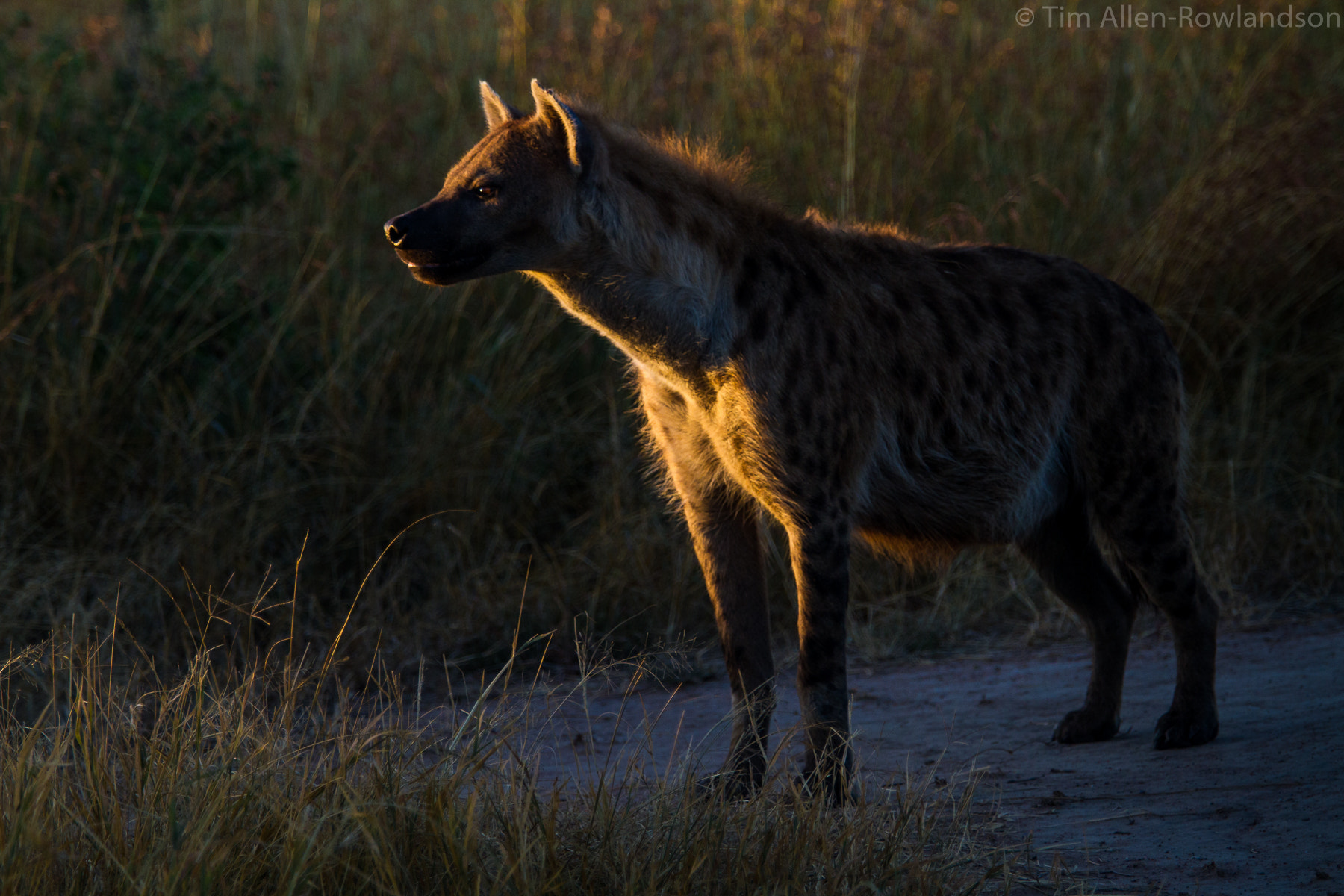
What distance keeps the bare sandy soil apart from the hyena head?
100 centimetres

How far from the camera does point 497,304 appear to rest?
Result: 17.6 feet

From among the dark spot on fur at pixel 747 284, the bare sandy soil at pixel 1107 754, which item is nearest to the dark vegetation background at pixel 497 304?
the bare sandy soil at pixel 1107 754

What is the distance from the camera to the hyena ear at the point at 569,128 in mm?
3004

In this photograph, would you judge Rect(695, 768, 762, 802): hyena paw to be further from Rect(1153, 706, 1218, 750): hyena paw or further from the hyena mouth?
the hyena mouth

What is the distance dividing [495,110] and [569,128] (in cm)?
51

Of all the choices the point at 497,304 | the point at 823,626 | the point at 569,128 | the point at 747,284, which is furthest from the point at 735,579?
the point at 497,304

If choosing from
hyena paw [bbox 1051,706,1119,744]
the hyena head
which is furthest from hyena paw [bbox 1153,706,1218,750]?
the hyena head

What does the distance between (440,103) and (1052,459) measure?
13.4ft

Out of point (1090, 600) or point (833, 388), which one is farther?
point (1090, 600)

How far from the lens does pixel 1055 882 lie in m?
2.35

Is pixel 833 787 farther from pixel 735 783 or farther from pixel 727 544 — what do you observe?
pixel 727 544

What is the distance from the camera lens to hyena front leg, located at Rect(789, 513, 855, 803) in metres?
3.00

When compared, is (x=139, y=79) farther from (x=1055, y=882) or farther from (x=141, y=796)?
(x=1055, y=882)

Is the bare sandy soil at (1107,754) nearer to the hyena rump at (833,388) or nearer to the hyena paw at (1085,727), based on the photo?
the hyena paw at (1085,727)
